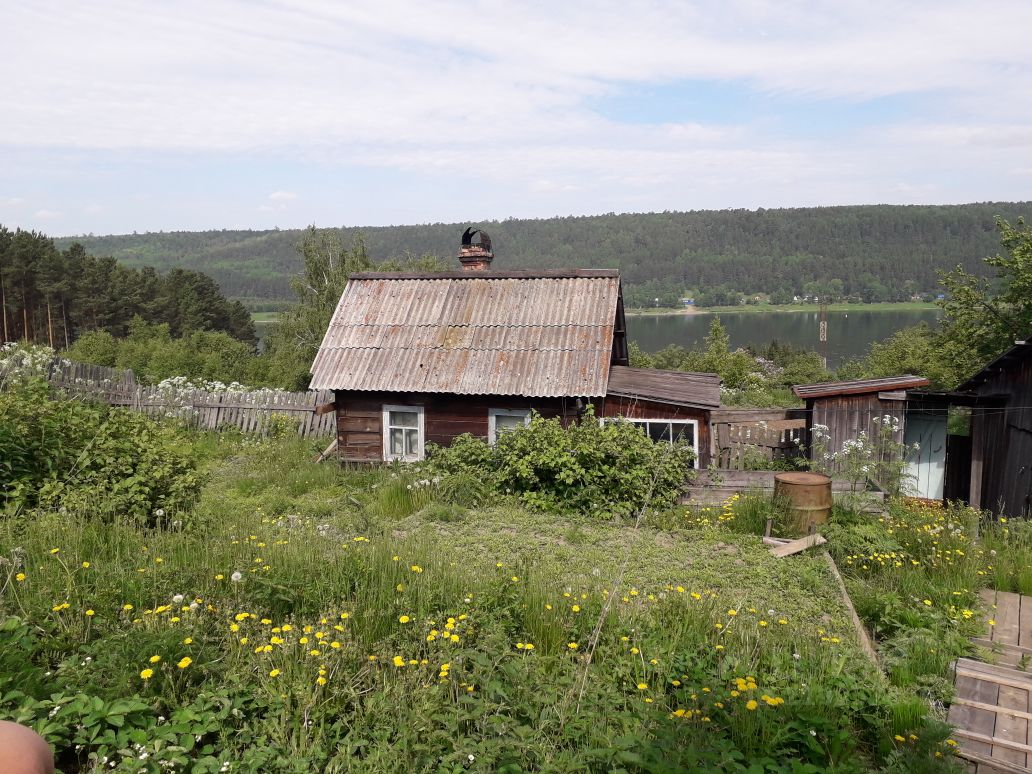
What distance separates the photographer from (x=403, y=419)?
15.0 meters

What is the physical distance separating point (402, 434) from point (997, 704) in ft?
38.5

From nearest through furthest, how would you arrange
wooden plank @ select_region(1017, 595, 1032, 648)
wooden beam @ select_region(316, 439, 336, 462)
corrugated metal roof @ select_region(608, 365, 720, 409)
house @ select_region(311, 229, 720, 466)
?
wooden plank @ select_region(1017, 595, 1032, 648) → corrugated metal roof @ select_region(608, 365, 720, 409) → house @ select_region(311, 229, 720, 466) → wooden beam @ select_region(316, 439, 336, 462)

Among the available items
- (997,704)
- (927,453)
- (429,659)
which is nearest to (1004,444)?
(927,453)

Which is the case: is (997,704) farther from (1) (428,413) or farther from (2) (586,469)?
(1) (428,413)

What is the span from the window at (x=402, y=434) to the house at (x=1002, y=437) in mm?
10992

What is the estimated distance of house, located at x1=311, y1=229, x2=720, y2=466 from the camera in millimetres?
13750

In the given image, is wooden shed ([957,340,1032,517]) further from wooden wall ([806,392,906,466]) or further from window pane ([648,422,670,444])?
window pane ([648,422,670,444])

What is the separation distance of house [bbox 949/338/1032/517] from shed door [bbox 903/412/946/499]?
0.41 metres

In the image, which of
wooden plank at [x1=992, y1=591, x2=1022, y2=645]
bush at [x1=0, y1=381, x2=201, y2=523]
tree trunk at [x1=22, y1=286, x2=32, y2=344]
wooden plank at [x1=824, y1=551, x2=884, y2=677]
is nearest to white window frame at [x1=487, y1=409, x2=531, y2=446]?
bush at [x1=0, y1=381, x2=201, y2=523]

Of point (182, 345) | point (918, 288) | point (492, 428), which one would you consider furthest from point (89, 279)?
point (918, 288)

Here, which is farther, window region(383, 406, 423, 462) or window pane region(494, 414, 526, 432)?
window region(383, 406, 423, 462)

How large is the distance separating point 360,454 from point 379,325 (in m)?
2.97

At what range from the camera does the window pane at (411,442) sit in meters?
15.0

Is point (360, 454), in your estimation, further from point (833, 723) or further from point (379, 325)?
point (833, 723)
